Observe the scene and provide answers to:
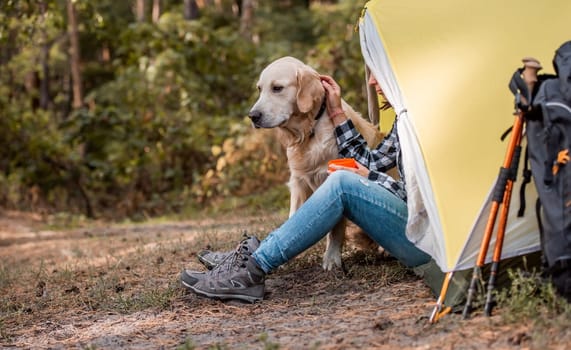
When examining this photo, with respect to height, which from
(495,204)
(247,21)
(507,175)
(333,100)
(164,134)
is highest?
(247,21)

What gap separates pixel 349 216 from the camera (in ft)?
11.3

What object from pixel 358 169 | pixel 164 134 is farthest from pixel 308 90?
pixel 164 134

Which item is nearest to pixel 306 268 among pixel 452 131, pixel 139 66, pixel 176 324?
pixel 176 324

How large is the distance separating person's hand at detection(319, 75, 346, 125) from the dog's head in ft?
0.12

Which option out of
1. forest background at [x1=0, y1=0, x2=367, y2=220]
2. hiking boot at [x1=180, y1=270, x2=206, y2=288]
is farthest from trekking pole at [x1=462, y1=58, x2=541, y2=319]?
forest background at [x1=0, y1=0, x2=367, y2=220]

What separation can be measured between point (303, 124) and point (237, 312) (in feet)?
4.00

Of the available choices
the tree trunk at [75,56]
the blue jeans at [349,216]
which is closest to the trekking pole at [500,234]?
the blue jeans at [349,216]

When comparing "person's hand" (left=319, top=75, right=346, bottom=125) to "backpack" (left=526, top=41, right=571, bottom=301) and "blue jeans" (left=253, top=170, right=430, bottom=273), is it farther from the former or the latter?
"backpack" (left=526, top=41, right=571, bottom=301)

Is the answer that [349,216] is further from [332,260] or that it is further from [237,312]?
[237,312]

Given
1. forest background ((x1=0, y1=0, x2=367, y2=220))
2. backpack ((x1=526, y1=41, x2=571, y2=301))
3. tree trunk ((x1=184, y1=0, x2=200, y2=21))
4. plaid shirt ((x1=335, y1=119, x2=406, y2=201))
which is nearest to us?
backpack ((x1=526, y1=41, x2=571, y2=301))

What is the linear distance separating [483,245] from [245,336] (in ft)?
3.56

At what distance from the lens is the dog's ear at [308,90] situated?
395 cm

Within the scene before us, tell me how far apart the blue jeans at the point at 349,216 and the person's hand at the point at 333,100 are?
63 cm

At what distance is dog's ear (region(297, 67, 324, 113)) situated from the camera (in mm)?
3945
